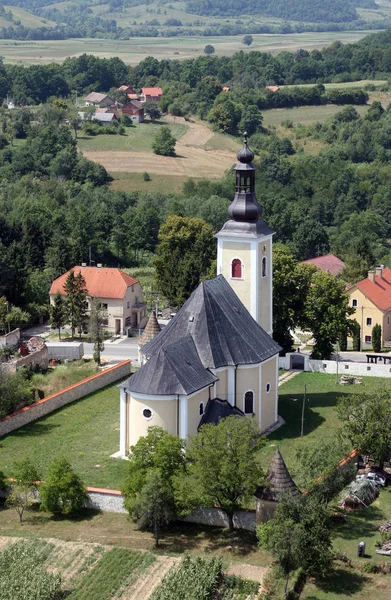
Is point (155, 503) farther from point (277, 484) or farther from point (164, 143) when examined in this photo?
point (164, 143)

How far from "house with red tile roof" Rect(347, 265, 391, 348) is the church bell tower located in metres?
18.4

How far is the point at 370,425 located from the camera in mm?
45062

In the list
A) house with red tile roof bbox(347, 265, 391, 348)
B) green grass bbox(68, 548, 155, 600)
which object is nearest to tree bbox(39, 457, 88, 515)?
green grass bbox(68, 548, 155, 600)

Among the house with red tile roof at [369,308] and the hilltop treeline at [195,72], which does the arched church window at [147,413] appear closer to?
the house with red tile roof at [369,308]

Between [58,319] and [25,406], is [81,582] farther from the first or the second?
[58,319]

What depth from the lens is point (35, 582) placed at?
120ft

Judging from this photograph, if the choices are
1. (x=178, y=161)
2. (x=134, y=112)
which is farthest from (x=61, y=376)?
(x=134, y=112)

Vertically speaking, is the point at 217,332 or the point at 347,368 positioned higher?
the point at 217,332

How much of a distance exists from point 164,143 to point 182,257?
4862 cm

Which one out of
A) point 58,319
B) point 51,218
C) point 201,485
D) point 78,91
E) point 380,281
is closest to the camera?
point 201,485

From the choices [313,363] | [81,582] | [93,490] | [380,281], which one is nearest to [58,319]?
[313,363]

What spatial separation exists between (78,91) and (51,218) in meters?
68.9

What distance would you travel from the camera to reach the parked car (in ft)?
147

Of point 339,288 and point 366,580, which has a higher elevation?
point 339,288
